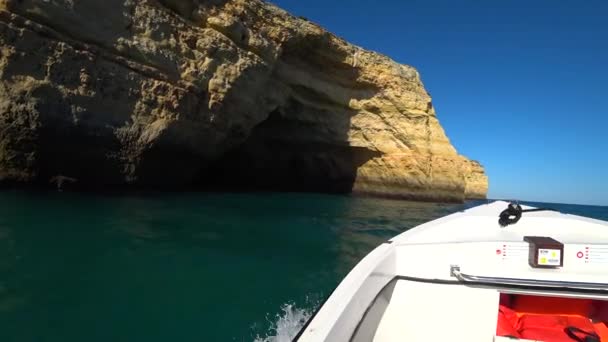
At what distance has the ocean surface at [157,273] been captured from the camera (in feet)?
9.20

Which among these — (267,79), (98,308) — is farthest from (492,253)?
(267,79)

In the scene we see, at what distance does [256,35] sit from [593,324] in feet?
47.2

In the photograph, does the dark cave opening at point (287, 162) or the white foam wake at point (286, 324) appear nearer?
the white foam wake at point (286, 324)

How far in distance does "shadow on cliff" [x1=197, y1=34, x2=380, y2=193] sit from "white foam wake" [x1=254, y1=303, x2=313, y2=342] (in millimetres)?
14895

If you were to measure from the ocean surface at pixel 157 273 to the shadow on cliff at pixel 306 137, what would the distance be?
1134cm

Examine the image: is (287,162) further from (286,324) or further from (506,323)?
(506,323)

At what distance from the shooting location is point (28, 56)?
9.47 metres

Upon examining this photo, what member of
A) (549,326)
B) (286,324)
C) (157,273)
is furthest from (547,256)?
(157,273)

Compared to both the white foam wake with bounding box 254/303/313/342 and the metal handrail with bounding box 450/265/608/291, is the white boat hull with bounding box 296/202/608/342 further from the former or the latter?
the white foam wake with bounding box 254/303/313/342

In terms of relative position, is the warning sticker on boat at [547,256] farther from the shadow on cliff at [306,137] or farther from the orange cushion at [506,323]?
the shadow on cliff at [306,137]

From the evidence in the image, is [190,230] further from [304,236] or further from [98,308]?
[98,308]

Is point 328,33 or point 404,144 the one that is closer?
point 328,33

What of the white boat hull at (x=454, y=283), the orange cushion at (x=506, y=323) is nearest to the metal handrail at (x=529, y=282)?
the white boat hull at (x=454, y=283)

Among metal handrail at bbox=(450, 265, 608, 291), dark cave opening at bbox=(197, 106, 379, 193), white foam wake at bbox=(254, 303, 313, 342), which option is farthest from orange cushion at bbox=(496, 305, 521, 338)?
dark cave opening at bbox=(197, 106, 379, 193)
